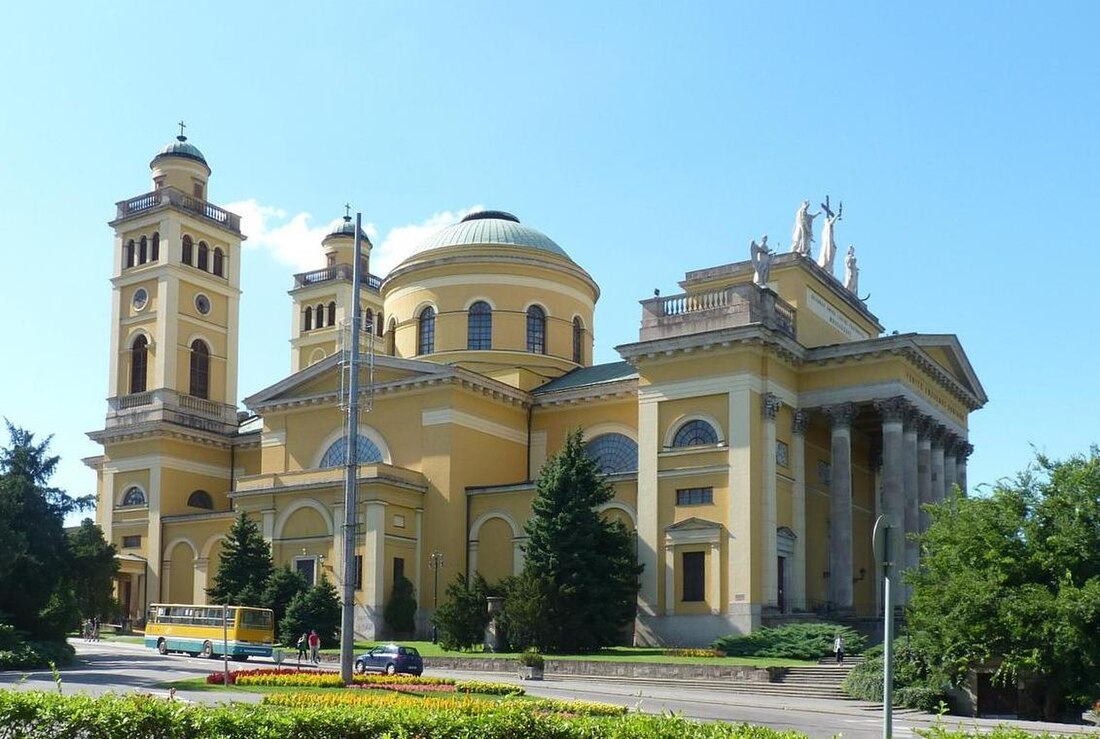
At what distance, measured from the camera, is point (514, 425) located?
2194 inches

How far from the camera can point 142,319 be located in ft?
217

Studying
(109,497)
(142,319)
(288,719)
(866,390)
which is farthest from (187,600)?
(288,719)

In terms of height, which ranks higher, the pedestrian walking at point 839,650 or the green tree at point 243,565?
the green tree at point 243,565

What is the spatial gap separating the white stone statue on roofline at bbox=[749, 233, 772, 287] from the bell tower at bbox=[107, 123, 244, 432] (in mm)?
30984

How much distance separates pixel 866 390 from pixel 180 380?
Answer: 3526cm

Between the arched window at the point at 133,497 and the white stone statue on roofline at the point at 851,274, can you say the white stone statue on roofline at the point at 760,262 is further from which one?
the arched window at the point at 133,497

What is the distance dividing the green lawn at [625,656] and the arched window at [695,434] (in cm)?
756

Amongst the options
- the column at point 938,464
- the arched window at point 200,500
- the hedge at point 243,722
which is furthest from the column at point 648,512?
the hedge at point 243,722

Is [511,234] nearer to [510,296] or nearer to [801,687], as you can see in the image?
[510,296]

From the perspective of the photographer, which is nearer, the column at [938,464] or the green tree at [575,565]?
the green tree at [575,565]

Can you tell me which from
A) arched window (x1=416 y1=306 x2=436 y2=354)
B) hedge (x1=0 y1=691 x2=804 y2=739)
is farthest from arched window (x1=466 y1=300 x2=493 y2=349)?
hedge (x1=0 y1=691 x2=804 y2=739)

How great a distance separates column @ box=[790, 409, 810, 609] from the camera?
4709 centimetres

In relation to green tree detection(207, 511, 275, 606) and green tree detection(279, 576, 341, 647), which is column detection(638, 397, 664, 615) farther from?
green tree detection(207, 511, 275, 606)

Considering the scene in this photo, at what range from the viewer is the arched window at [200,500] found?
211 feet
